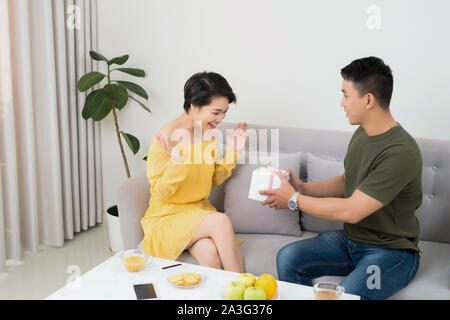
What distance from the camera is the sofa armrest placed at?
2.26 meters

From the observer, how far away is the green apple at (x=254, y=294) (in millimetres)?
1462

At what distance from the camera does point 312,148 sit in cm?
256

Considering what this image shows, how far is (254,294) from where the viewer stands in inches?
57.6

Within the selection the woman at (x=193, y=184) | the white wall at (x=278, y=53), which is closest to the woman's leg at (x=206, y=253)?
the woman at (x=193, y=184)

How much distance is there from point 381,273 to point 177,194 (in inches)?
37.3

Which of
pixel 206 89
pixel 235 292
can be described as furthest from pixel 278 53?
pixel 235 292

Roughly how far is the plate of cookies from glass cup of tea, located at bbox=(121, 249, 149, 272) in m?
0.14

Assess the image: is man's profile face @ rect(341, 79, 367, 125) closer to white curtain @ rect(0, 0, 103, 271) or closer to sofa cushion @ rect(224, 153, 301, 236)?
sofa cushion @ rect(224, 153, 301, 236)

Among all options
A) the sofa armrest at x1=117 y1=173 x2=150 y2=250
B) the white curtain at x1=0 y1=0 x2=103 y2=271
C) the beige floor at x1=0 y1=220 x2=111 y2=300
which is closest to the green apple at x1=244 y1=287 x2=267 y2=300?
the sofa armrest at x1=117 y1=173 x2=150 y2=250

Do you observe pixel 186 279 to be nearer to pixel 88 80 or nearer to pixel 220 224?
pixel 220 224

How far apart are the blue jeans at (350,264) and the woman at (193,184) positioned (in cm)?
24

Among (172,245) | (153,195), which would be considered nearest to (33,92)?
(153,195)
